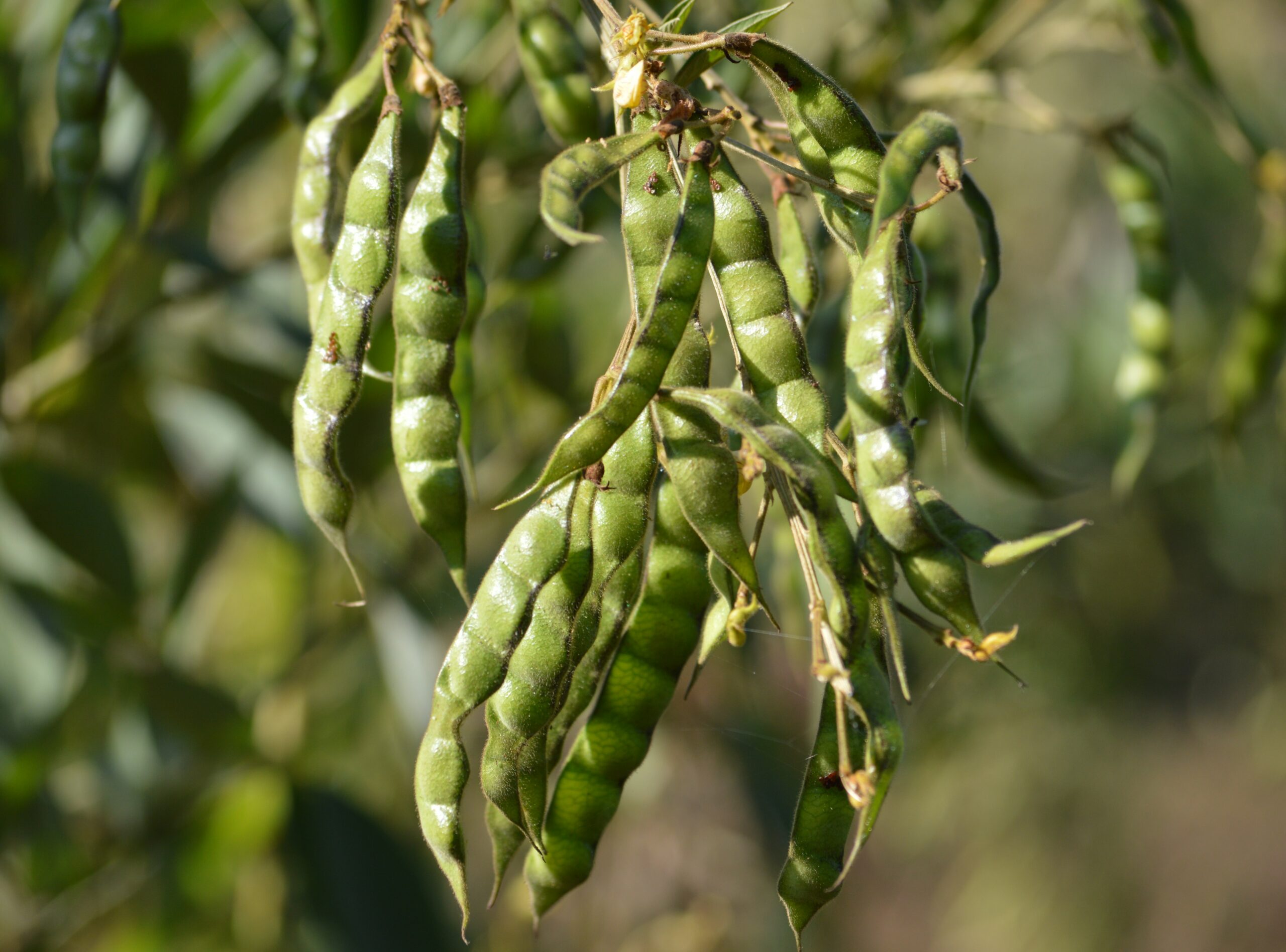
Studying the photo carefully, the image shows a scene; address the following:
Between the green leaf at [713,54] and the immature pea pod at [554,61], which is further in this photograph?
the immature pea pod at [554,61]

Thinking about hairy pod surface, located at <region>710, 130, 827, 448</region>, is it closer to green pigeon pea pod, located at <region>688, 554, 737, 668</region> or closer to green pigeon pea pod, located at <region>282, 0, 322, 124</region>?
green pigeon pea pod, located at <region>688, 554, 737, 668</region>

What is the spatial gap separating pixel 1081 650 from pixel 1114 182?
8.36ft

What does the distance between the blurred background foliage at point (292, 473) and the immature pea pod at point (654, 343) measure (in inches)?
12.9

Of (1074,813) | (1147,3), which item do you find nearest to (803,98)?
(1147,3)

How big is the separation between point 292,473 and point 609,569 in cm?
106

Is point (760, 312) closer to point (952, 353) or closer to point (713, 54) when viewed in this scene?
point (713, 54)

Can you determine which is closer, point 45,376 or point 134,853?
point 45,376

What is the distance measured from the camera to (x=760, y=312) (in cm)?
59

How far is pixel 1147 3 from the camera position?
1.02 meters

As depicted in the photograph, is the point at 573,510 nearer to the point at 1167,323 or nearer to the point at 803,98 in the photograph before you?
the point at 803,98

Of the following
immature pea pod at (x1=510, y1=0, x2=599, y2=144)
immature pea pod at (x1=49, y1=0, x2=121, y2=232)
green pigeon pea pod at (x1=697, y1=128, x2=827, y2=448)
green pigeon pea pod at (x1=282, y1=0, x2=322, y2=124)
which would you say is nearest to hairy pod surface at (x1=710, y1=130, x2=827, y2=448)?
green pigeon pea pod at (x1=697, y1=128, x2=827, y2=448)

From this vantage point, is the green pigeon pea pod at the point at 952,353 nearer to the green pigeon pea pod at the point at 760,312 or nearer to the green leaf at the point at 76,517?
the green pigeon pea pod at the point at 760,312

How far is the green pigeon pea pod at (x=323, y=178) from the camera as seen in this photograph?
2.31 ft

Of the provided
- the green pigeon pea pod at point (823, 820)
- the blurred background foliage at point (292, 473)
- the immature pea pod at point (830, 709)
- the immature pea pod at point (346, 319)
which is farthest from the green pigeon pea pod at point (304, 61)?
the green pigeon pea pod at point (823, 820)
